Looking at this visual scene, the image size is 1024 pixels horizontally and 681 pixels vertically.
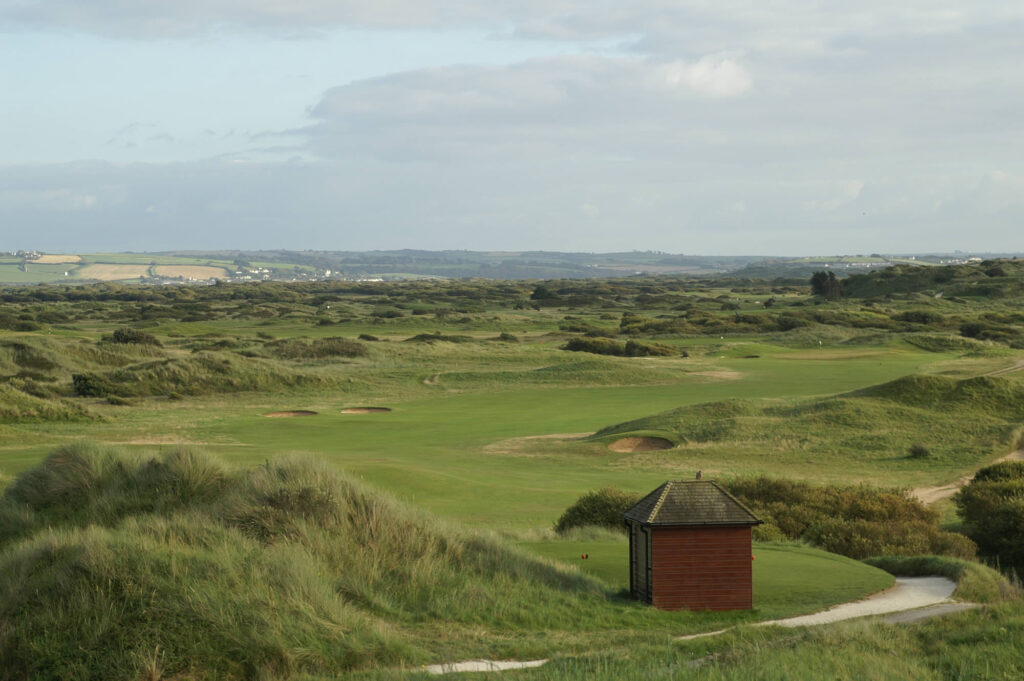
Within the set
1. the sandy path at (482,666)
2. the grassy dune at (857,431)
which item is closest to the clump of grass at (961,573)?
the sandy path at (482,666)

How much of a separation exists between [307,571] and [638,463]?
21.7 metres

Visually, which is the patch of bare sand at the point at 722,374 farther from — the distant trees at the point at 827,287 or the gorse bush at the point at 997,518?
the distant trees at the point at 827,287

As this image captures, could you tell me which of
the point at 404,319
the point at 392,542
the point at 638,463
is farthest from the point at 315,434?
the point at 404,319

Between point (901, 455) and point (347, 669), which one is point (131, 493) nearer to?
point (347, 669)

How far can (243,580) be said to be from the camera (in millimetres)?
12227

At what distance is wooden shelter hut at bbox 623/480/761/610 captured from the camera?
579 inches

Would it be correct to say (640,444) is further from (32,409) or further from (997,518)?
(32,409)

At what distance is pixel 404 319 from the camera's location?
336 feet

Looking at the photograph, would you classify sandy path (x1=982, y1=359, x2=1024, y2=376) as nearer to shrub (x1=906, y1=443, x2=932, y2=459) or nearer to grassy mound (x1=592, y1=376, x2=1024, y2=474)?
grassy mound (x1=592, y1=376, x2=1024, y2=474)

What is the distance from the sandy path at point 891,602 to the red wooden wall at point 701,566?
3.12 feet

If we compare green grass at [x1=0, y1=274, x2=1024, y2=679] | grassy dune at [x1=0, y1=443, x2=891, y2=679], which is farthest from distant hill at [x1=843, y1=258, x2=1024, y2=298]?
grassy dune at [x1=0, y1=443, x2=891, y2=679]

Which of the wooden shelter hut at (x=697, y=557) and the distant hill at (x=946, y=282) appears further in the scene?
the distant hill at (x=946, y=282)

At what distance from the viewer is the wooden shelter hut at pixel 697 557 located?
48.3ft

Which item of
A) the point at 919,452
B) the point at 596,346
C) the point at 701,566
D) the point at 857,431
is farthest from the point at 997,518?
the point at 596,346
